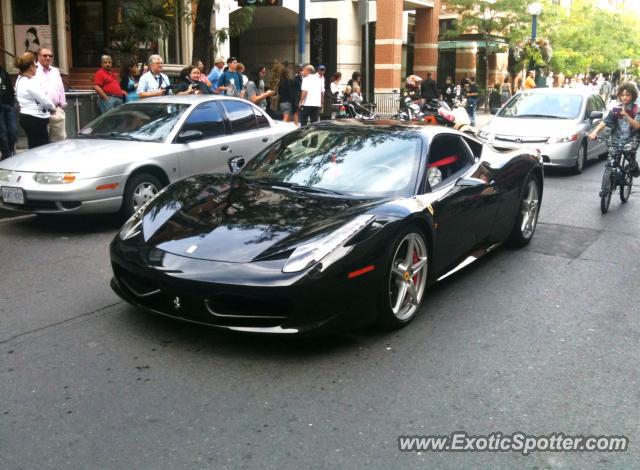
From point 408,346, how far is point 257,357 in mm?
1011

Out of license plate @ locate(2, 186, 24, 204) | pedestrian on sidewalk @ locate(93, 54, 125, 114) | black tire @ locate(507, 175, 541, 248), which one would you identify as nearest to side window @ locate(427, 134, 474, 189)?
black tire @ locate(507, 175, 541, 248)

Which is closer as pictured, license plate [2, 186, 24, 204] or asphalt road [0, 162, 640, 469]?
asphalt road [0, 162, 640, 469]

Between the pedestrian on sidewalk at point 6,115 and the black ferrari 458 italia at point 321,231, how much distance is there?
5.73 metres

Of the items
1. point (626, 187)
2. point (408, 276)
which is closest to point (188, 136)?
Answer: point (408, 276)

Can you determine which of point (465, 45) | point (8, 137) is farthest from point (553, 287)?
point (465, 45)

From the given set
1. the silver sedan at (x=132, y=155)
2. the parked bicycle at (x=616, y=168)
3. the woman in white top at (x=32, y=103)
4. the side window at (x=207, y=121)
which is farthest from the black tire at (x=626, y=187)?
the woman in white top at (x=32, y=103)

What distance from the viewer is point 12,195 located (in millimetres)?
7680

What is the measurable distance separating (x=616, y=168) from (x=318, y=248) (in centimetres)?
679

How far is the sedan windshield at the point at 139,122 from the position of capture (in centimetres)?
873

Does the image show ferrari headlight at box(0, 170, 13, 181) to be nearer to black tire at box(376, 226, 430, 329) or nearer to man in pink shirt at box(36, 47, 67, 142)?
man in pink shirt at box(36, 47, 67, 142)

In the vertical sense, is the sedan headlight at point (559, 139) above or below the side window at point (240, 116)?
below

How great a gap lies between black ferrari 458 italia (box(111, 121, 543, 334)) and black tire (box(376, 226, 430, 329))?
11 millimetres

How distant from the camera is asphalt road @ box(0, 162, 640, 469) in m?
3.38

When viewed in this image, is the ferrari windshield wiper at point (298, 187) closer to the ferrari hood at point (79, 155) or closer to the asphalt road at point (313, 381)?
the asphalt road at point (313, 381)
